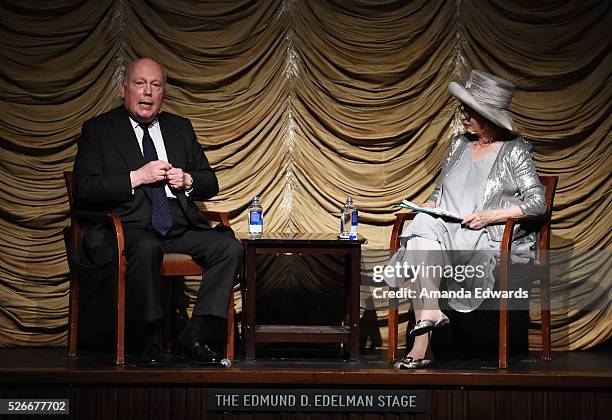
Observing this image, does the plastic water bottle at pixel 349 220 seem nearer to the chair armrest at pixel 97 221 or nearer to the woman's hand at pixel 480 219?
the woman's hand at pixel 480 219

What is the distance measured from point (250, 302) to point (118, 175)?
0.85 m

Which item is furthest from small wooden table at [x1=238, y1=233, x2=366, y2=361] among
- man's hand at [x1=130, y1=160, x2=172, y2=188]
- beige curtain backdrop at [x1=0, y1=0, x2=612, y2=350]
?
beige curtain backdrop at [x1=0, y1=0, x2=612, y2=350]

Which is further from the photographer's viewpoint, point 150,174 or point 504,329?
point 150,174

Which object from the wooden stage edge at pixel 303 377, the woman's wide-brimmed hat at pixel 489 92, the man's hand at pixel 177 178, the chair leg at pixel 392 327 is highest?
the woman's wide-brimmed hat at pixel 489 92

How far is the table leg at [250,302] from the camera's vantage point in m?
4.70

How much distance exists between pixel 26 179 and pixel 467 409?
266cm

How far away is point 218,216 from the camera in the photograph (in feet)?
16.6

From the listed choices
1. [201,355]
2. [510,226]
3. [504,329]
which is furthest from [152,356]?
[510,226]

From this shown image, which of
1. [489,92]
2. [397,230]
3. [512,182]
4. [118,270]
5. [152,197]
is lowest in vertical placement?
[118,270]

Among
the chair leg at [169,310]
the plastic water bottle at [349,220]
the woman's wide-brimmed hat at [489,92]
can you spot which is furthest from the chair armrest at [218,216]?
the woman's wide-brimmed hat at [489,92]

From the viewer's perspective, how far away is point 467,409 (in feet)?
14.4

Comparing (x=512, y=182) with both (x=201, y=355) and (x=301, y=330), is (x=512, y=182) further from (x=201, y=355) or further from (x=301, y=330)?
(x=201, y=355)

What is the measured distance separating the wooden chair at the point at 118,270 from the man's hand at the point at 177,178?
12.5 inches

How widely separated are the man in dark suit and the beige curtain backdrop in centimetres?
59
